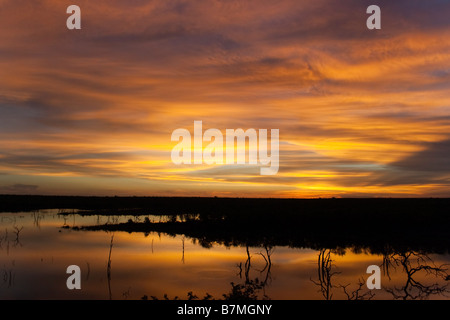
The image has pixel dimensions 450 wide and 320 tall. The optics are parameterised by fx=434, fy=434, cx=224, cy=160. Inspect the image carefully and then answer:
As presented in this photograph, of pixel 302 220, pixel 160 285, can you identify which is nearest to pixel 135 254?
pixel 160 285

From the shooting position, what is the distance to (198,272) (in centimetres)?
2067

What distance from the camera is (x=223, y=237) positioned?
106ft

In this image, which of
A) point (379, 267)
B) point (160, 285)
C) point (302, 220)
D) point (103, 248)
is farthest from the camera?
point (302, 220)

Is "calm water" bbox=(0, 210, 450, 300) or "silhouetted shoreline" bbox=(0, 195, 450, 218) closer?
"calm water" bbox=(0, 210, 450, 300)

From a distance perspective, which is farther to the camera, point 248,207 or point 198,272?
point 248,207

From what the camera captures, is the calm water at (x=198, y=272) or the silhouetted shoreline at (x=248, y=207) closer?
the calm water at (x=198, y=272)

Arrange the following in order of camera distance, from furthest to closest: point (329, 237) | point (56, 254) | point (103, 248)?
point (329, 237) < point (103, 248) < point (56, 254)

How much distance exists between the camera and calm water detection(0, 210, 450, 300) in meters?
17.1

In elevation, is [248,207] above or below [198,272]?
above

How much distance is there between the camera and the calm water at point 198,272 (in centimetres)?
1709
